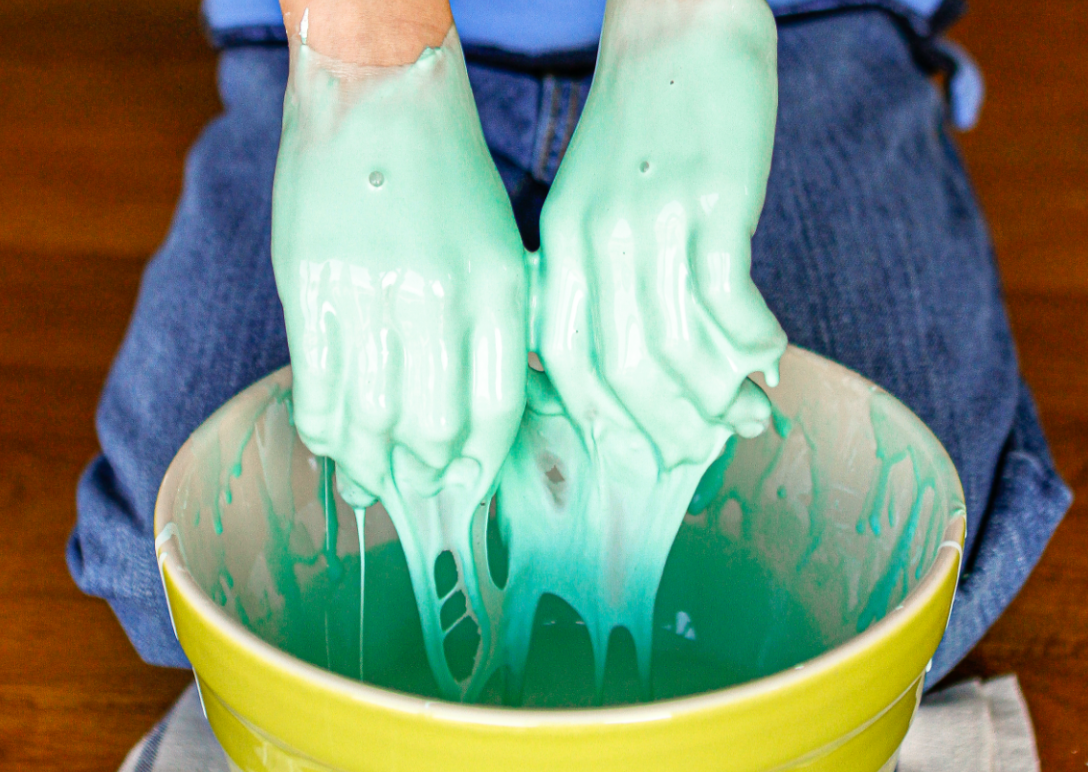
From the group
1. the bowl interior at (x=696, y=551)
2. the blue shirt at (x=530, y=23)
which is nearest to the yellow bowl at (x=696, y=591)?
the bowl interior at (x=696, y=551)

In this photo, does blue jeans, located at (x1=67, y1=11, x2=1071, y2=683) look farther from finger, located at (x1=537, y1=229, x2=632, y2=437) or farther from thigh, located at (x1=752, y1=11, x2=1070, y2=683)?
finger, located at (x1=537, y1=229, x2=632, y2=437)

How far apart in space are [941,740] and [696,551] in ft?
0.43

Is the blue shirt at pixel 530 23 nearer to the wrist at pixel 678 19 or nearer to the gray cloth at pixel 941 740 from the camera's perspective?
the wrist at pixel 678 19

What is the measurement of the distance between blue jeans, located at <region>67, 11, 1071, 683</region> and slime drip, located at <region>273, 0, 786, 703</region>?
174mm

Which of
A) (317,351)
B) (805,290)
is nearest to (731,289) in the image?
(317,351)

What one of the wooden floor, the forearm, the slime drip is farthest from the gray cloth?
the forearm

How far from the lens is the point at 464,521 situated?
1.28ft

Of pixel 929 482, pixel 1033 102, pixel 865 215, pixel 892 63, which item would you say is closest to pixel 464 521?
pixel 929 482

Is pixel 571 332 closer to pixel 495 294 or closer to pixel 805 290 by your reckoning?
pixel 495 294

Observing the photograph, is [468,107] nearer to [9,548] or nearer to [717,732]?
[717,732]

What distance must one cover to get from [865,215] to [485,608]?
30 centimetres

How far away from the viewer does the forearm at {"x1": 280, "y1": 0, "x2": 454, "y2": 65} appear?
359mm

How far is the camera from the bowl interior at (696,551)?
1.26ft

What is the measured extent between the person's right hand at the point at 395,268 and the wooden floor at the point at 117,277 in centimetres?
24
